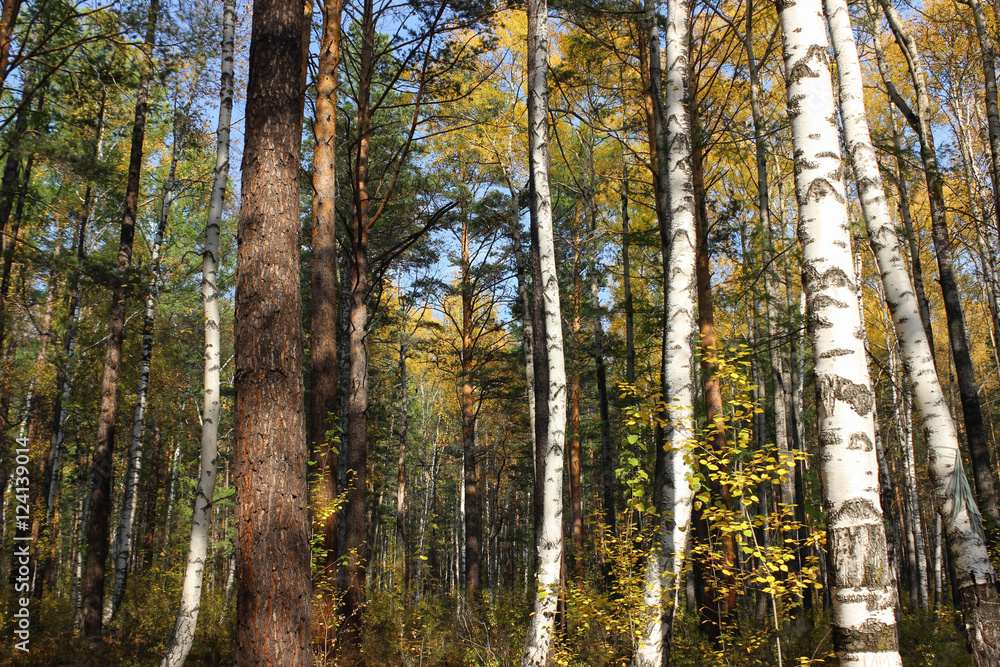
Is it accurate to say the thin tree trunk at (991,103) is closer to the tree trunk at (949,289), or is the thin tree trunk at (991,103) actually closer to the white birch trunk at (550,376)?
the tree trunk at (949,289)

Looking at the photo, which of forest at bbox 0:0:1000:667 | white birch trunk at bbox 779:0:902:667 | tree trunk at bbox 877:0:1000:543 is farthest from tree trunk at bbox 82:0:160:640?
tree trunk at bbox 877:0:1000:543

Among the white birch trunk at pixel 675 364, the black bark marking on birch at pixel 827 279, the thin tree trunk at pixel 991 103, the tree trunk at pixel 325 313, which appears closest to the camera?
the black bark marking on birch at pixel 827 279

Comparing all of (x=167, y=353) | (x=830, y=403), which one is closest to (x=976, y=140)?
(x=830, y=403)

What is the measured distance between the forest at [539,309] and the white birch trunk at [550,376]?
34mm

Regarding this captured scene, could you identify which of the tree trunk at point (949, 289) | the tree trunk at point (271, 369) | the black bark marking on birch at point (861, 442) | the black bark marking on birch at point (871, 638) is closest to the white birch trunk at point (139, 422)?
the tree trunk at point (271, 369)

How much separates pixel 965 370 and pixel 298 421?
782 cm

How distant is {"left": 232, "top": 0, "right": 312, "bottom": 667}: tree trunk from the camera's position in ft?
9.90

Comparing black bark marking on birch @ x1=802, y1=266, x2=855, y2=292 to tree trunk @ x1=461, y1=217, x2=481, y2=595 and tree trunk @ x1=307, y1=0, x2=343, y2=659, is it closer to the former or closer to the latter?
tree trunk @ x1=307, y1=0, x2=343, y2=659

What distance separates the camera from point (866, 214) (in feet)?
16.5

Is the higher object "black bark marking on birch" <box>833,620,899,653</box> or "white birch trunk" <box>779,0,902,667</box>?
"white birch trunk" <box>779,0,902,667</box>

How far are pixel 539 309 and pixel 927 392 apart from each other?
12.2 ft

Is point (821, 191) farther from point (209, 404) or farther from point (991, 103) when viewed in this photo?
point (991, 103)

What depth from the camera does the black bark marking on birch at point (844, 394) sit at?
100.0 inches

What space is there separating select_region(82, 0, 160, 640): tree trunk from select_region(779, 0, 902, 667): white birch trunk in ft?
30.5
